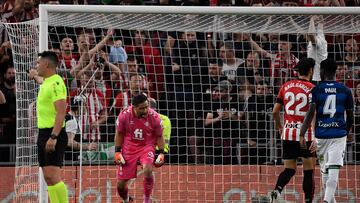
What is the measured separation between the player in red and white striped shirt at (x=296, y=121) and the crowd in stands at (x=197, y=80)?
89.2 inches

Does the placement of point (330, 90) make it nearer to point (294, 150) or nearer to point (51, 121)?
point (294, 150)

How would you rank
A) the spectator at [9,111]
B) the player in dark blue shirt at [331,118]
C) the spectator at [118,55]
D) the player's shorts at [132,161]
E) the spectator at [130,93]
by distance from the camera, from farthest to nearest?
1. the spectator at [9,111]
2. the spectator at [118,55]
3. the spectator at [130,93]
4. the player's shorts at [132,161]
5. the player in dark blue shirt at [331,118]

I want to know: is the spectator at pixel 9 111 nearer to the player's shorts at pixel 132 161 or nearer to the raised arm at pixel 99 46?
the raised arm at pixel 99 46

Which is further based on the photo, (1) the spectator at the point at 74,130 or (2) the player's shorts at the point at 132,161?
(1) the spectator at the point at 74,130

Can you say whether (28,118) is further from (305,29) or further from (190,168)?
(305,29)

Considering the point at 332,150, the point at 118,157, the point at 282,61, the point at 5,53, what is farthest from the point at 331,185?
the point at 5,53

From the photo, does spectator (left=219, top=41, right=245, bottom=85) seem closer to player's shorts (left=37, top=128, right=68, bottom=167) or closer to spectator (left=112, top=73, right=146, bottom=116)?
spectator (left=112, top=73, right=146, bottom=116)

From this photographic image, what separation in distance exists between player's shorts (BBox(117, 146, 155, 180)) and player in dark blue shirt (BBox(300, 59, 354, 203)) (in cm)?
252

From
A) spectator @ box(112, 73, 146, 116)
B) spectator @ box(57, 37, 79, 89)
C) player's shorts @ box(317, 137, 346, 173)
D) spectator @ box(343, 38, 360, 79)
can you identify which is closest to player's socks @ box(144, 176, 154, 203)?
spectator @ box(112, 73, 146, 116)

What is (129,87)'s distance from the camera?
18.8 m

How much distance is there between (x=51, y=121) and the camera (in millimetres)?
14742

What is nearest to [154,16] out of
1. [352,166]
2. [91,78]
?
[91,78]

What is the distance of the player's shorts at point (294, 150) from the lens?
16141mm

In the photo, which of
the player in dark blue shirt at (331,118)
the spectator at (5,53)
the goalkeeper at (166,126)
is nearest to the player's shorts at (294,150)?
the player in dark blue shirt at (331,118)
